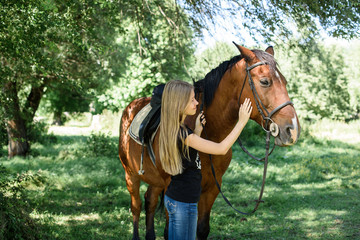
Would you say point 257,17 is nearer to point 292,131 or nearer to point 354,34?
point 354,34

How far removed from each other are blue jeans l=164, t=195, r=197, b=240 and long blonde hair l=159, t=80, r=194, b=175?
25 centimetres

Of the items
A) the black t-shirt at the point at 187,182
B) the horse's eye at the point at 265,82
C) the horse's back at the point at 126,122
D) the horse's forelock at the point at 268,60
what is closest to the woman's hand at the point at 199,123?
the black t-shirt at the point at 187,182

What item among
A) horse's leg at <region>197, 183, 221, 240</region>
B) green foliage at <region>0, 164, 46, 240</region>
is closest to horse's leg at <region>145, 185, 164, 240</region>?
horse's leg at <region>197, 183, 221, 240</region>

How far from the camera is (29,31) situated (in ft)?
15.7

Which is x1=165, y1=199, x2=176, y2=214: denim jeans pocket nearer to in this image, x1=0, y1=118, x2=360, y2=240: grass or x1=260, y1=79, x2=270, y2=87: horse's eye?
x1=260, y1=79, x2=270, y2=87: horse's eye

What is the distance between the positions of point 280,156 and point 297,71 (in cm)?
1905

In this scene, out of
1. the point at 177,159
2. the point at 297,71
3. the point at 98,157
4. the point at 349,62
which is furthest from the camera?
the point at 349,62

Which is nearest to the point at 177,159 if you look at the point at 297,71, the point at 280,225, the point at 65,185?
the point at 280,225

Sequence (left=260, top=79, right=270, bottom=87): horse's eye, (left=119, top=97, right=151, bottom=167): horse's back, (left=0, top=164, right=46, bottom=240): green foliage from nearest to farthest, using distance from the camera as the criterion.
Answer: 1. (left=260, top=79, right=270, bottom=87): horse's eye
2. (left=0, top=164, right=46, bottom=240): green foliage
3. (left=119, top=97, right=151, bottom=167): horse's back

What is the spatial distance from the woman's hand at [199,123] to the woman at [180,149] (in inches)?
15.1

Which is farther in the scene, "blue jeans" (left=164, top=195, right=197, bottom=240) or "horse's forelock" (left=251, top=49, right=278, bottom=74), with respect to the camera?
"horse's forelock" (left=251, top=49, right=278, bottom=74)

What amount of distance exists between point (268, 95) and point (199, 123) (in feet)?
2.15

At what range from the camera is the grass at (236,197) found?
493 centimetres

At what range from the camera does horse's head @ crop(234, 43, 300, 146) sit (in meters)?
2.51
